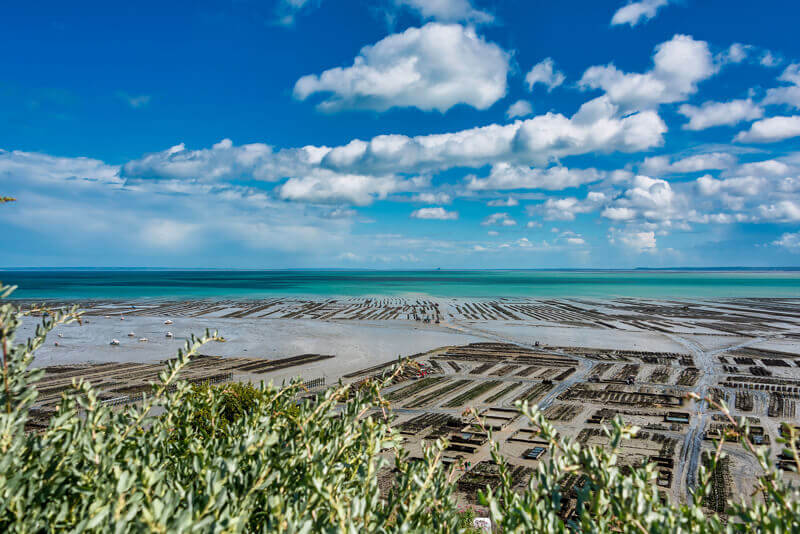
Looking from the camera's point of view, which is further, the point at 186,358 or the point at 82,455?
the point at 186,358

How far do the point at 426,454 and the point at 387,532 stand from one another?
0.91 m

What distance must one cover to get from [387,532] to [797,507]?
3.17m

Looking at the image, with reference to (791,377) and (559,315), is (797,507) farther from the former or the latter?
(559,315)

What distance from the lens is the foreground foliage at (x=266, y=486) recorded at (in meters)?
3.14

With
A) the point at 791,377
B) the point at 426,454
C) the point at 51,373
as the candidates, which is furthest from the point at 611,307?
→ the point at 426,454

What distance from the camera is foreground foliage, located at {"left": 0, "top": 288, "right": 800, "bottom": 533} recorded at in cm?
314

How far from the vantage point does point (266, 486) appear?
3.58m

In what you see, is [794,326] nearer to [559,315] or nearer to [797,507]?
[559,315]

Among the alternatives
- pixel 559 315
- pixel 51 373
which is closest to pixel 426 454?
pixel 51 373

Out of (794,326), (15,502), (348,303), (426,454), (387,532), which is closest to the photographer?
(15,502)

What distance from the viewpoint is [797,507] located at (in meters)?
3.24

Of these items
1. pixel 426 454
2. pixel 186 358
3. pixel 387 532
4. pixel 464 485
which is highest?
pixel 186 358

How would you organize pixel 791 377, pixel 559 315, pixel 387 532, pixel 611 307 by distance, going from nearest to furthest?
pixel 387 532, pixel 791 377, pixel 559 315, pixel 611 307

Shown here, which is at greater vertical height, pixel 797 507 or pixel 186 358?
pixel 186 358
